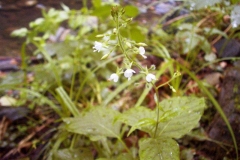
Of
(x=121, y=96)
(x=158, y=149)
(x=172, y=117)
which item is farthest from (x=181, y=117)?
(x=121, y=96)

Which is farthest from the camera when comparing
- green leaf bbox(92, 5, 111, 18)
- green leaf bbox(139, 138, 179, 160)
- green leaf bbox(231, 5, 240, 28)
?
green leaf bbox(92, 5, 111, 18)

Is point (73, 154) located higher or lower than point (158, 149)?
lower

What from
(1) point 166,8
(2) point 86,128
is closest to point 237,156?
(2) point 86,128

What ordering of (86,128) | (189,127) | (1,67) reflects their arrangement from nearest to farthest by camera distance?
(189,127)
(86,128)
(1,67)

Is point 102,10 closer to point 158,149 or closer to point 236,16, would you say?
point 236,16

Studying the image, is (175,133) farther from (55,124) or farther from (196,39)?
(196,39)

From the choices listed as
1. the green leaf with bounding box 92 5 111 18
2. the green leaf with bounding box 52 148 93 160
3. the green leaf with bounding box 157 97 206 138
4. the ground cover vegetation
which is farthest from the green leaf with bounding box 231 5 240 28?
the green leaf with bounding box 92 5 111 18

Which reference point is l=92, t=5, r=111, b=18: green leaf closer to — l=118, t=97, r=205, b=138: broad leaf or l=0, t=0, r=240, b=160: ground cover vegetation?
l=0, t=0, r=240, b=160: ground cover vegetation
